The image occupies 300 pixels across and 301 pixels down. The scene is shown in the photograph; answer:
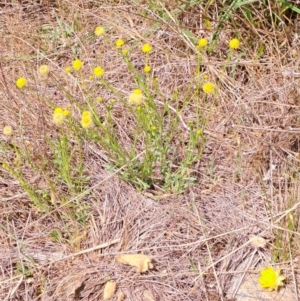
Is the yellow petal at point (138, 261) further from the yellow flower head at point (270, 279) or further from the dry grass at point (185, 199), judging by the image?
the yellow flower head at point (270, 279)

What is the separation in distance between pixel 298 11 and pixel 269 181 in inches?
29.9

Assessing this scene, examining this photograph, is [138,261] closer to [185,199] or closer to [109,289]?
[109,289]

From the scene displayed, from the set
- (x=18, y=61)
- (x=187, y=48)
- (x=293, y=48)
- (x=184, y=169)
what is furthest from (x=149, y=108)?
(x=18, y=61)

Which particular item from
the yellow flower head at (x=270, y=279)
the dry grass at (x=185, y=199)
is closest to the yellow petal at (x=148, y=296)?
the dry grass at (x=185, y=199)

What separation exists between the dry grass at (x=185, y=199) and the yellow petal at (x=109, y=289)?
20 mm

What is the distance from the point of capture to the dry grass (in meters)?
1.48

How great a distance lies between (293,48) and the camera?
2.01m

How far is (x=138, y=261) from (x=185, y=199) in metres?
0.29

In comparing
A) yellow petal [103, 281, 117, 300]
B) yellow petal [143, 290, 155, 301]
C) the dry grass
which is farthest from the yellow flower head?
yellow petal [103, 281, 117, 300]

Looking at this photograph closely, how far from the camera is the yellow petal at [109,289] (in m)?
1.46

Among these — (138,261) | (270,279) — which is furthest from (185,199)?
(270,279)

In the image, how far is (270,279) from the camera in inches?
54.7

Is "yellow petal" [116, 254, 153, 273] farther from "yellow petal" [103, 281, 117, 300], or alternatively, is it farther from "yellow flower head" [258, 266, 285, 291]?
"yellow flower head" [258, 266, 285, 291]

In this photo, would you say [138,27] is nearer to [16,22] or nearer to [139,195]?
[16,22]
